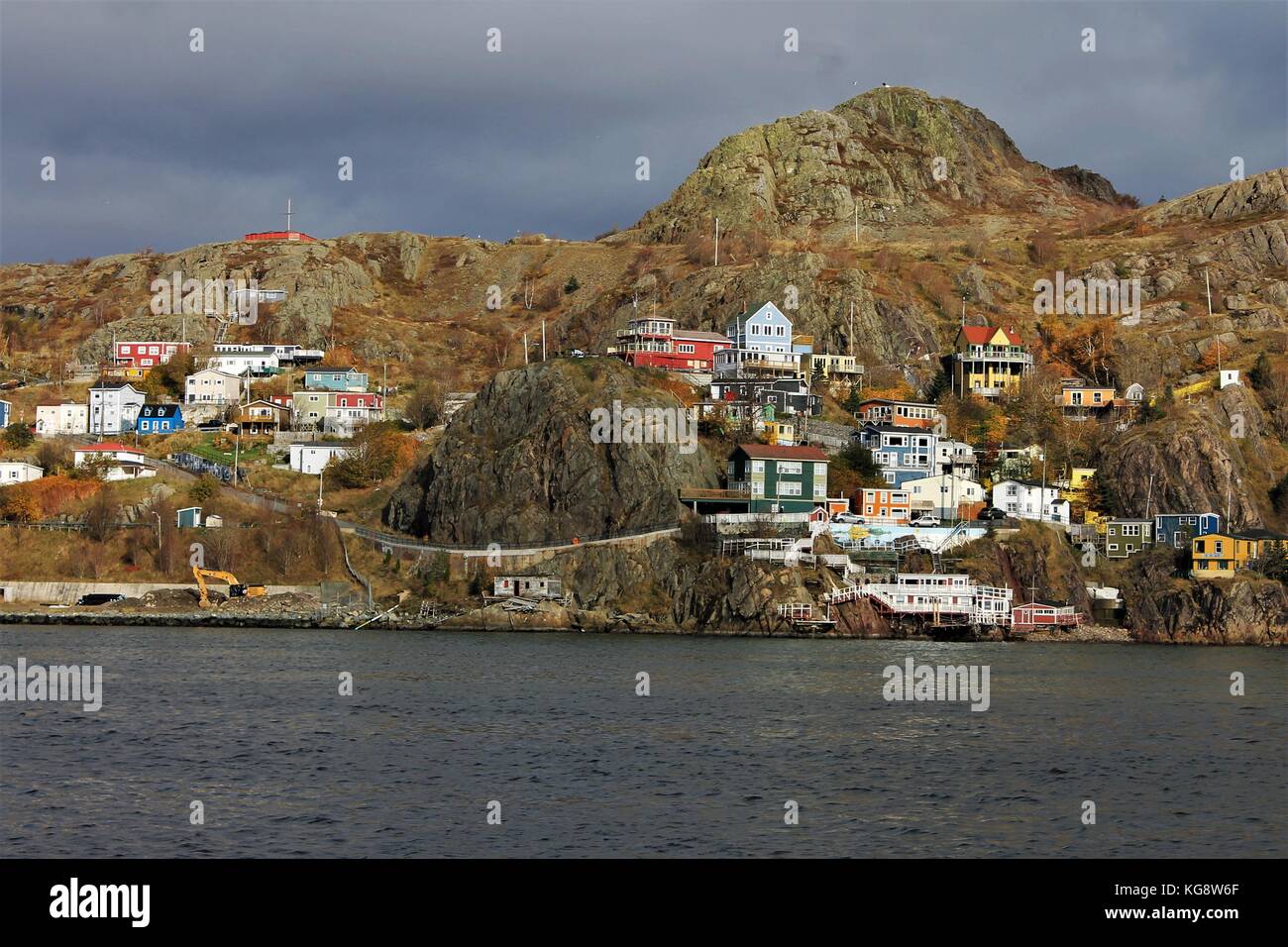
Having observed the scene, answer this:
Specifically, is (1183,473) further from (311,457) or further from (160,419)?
(160,419)

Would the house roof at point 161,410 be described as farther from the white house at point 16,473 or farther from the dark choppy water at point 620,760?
the dark choppy water at point 620,760

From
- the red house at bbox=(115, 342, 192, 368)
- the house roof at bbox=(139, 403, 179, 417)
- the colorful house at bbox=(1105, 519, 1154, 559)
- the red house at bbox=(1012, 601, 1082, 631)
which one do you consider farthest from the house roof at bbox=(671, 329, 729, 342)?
the red house at bbox=(115, 342, 192, 368)

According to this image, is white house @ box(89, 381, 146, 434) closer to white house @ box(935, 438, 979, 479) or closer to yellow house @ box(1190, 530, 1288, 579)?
white house @ box(935, 438, 979, 479)

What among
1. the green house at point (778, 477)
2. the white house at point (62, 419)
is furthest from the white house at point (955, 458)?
the white house at point (62, 419)

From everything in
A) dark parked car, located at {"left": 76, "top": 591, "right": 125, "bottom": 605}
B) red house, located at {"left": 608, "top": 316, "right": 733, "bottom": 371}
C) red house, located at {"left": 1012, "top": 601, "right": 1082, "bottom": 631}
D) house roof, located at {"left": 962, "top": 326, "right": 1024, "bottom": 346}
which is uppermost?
house roof, located at {"left": 962, "top": 326, "right": 1024, "bottom": 346}

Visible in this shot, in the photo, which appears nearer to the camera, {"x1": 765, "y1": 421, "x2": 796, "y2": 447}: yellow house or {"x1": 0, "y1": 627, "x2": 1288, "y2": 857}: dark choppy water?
{"x1": 0, "y1": 627, "x2": 1288, "y2": 857}: dark choppy water
